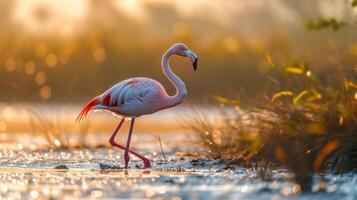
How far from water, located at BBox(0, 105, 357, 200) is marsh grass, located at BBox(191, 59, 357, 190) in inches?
6.5

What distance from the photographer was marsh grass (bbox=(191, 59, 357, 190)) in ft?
31.2

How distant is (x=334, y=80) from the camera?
11.0 m

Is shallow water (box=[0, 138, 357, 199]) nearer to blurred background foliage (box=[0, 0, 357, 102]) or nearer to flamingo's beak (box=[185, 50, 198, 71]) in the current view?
flamingo's beak (box=[185, 50, 198, 71])

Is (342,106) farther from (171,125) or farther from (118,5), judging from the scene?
(118,5)

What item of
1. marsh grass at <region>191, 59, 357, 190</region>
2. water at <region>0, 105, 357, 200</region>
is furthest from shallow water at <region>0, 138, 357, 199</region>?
marsh grass at <region>191, 59, 357, 190</region>

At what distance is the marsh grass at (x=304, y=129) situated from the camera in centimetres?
951

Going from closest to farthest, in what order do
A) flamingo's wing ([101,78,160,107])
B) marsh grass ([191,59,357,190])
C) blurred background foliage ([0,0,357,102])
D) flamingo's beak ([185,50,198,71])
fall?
1. marsh grass ([191,59,357,190])
2. flamingo's beak ([185,50,198,71])
3. flamingo's wing ([101,78,160,107])
4. blurred background foliage ([0,0,357,102])

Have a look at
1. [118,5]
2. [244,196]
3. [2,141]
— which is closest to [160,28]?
[118,5]

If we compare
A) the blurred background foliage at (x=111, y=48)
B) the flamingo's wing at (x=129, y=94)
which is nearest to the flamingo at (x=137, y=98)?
the flamingo's wing at (x=129, y=94)

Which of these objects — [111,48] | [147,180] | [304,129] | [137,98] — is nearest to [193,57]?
[137,98]

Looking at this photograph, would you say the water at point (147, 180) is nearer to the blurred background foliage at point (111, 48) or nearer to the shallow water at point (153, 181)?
the shallow water at point (153, 181)

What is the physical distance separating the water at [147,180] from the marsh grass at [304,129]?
164mm

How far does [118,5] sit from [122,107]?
15.9m

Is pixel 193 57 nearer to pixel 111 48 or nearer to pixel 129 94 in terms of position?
pixel 129 94
